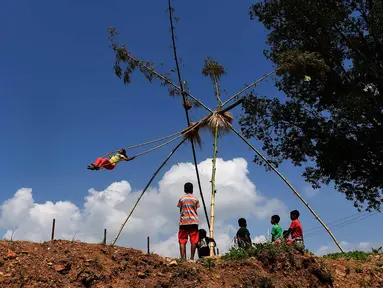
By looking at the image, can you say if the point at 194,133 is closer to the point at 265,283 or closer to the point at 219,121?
the point at 219,121

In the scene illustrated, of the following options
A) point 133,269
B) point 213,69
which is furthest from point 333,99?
point 133,269

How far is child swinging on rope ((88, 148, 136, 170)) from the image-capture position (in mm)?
9023

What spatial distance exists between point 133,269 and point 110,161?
3.57 meters

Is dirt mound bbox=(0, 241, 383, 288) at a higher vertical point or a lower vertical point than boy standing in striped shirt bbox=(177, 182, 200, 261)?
lower

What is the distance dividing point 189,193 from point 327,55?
1065cm

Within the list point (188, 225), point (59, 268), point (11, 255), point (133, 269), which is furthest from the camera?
point (188, 225)

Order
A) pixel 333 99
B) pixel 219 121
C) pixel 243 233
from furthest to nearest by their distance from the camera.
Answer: pixel 333 99, pixel 219 121, pixel 243 233

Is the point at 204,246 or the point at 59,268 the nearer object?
the point at 59,268

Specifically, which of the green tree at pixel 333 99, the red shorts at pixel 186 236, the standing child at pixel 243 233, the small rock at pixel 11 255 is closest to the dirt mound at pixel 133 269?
the small rock at pixel 11 255

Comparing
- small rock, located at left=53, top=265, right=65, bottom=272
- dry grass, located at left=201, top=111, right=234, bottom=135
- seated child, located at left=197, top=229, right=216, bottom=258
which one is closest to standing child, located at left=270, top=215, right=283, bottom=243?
seated child, located at left=197, top=229, right=216, bottom=258

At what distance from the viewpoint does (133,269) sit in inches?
242

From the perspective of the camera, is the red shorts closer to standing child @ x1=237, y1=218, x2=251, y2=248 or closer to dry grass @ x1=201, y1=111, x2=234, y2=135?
standing child @ x1=237, y1=218, x2=251, y2=248

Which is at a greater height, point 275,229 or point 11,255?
point 275,229

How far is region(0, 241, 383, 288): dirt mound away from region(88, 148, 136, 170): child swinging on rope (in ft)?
8.46
